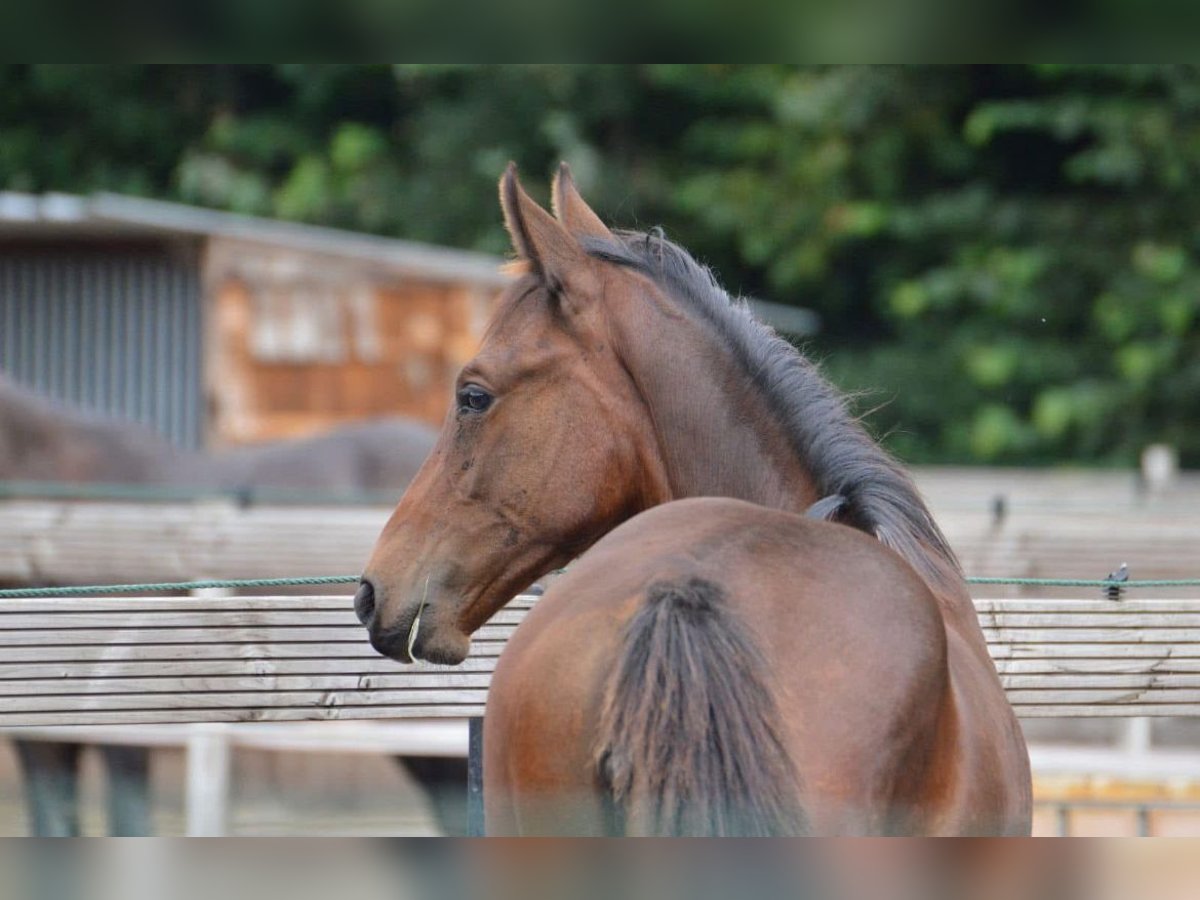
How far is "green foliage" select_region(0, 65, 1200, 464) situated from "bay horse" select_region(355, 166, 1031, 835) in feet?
42.0

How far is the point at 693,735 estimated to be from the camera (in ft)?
5.71

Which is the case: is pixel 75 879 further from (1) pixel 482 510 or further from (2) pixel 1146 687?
(2) pixel 1146 687

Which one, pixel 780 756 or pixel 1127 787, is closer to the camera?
pixel 780 756

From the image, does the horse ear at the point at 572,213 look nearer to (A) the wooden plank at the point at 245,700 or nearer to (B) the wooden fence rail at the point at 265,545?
(A) the wooden plank at the point at 245,700

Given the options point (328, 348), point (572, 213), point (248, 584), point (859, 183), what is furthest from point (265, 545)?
point (859, 183)

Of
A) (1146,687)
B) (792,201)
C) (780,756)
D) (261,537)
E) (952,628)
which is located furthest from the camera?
(792,201)

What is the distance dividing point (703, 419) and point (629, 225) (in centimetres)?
1470

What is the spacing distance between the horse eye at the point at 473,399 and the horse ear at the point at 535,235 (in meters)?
0.26

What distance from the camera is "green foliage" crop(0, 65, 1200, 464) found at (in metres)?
16.5

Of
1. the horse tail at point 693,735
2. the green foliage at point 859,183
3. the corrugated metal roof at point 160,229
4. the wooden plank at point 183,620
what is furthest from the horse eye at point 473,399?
the green foliage at point 859,183

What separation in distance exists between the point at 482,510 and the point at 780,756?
3.57 feet

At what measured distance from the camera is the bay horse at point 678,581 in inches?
69.9

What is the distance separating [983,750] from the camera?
6.91ft

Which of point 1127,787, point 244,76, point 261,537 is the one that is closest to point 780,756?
point 1127,787
